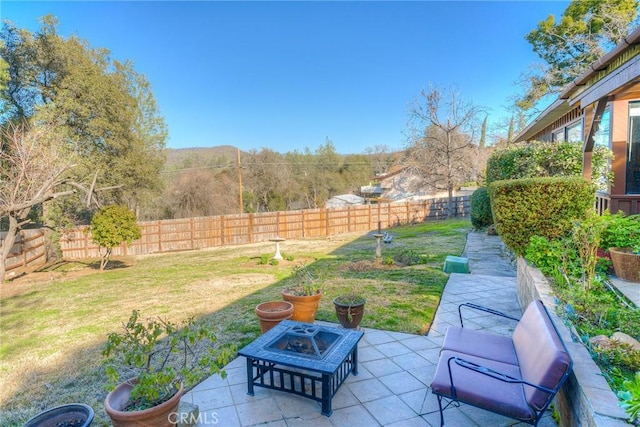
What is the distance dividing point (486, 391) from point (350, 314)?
183 centimetres

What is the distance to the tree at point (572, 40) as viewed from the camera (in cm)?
1179

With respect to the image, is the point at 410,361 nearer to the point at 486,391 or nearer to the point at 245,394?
the point at 486,391

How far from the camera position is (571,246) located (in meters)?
3.98

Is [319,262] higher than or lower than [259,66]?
lower

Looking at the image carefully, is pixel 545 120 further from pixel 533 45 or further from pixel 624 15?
pixel 533 45

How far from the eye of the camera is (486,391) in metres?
1.94

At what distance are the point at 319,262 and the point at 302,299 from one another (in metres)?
4.95

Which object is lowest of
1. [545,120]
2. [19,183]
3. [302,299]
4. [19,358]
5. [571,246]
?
[19,358]

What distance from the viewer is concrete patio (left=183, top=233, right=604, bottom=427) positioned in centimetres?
230

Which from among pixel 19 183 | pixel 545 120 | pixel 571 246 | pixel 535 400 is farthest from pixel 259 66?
pixel 535 400

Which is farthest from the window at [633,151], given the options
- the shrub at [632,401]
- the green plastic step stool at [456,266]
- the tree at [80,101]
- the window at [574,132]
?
the tree at [80,101]

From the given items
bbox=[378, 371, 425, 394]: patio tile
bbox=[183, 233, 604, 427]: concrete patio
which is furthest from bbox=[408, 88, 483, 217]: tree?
bbox=[378, 371, 425, 394]: patio tile

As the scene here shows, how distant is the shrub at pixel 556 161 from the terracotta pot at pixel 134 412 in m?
6.54

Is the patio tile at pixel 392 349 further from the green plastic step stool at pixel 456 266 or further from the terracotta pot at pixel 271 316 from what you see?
the green plastic step stool at pixel 456 266
